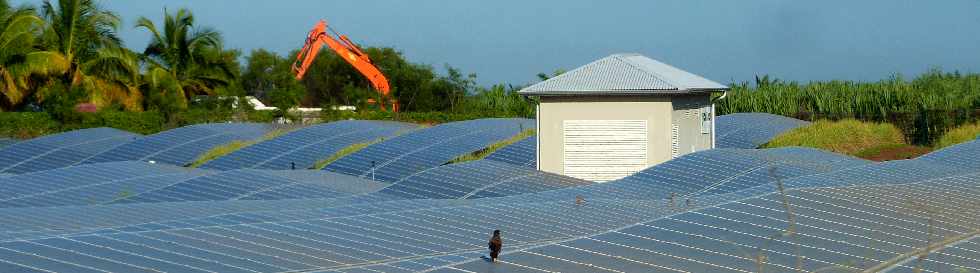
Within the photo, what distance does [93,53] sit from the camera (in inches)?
2169

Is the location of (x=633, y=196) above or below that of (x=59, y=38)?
below

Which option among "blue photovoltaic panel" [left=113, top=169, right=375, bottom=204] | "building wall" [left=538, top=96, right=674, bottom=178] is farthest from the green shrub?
"building wall" [left=538, top=96, right=674, bottom=178]

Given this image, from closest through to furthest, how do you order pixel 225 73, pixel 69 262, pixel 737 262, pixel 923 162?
1. pixel 69 262
2. pixel 737 262
3. pixel 923 162
4. pixel 225 73

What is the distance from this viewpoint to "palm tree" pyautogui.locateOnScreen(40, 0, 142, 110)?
5341 centimetres

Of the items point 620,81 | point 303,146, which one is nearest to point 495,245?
point 620,81

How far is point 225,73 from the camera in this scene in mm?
58938

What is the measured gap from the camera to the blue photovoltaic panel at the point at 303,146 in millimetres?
36344

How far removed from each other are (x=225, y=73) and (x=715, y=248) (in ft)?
152

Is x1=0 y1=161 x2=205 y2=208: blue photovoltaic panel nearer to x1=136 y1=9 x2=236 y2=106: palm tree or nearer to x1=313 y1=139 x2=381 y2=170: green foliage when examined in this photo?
x1=313 y1=139 x2=381 y2=170: green foliage

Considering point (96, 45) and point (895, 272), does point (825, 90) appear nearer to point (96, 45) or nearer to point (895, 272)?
point (96, 45)

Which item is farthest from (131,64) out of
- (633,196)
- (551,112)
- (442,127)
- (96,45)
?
(633,196)

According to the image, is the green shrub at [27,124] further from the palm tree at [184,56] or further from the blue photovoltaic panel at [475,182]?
the blue photovoltaic panel at [475,182]

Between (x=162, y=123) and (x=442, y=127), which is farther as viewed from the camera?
(x=162, y=123)

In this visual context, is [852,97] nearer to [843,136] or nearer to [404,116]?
[843,136]
